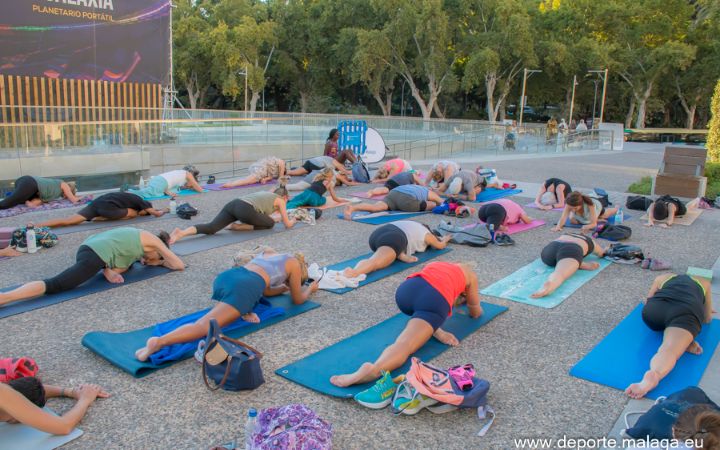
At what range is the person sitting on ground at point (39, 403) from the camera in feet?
10.1

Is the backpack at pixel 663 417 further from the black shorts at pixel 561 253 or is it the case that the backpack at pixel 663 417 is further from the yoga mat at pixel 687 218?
the yoga mat at pixel 687 218

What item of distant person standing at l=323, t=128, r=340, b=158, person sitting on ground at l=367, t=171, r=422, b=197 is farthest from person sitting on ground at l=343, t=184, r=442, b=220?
distant person standing at l=323, t=128, r=340, b=158

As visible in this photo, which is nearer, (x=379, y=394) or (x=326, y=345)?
(x=379, y=394)

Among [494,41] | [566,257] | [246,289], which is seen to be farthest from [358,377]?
[494,41]

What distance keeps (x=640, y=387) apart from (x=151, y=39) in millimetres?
25352

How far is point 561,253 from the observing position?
676 centimetres

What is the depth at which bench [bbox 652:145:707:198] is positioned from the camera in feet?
40.0

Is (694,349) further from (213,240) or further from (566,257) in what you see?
(213,240)

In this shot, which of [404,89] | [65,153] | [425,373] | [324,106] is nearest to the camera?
[425,373]

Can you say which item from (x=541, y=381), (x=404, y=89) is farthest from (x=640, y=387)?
(x=404, y=89)

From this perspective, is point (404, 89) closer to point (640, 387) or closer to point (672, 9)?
point (672, 9)

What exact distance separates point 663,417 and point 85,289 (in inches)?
202

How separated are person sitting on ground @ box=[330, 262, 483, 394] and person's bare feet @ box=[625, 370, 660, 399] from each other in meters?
1.29

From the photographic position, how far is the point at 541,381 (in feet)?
13.7
